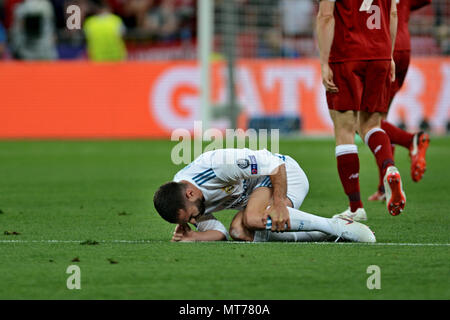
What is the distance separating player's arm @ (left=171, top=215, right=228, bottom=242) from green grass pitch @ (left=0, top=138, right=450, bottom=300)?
0.34 ft

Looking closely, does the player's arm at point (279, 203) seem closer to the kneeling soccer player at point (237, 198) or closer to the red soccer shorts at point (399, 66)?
the kneeling soccer player at point (237, 198)

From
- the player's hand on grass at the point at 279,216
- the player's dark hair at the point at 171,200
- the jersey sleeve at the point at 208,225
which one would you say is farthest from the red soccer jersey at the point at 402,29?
the player's dark hair at the point at 171,200

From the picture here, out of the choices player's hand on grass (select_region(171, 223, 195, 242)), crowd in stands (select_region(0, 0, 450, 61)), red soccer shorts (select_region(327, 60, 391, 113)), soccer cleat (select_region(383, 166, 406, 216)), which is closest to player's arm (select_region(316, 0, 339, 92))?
red soccer shorts (select_region(327, 60, 391, 113))

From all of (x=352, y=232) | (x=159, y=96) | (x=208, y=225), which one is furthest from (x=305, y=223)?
(x=159, y=96)

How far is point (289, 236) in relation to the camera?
589 centimetres

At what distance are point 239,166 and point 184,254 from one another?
674 millimetres

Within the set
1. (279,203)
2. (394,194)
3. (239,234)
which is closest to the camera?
(279,203)

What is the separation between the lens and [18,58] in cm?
1897

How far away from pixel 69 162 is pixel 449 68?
8.09 metres

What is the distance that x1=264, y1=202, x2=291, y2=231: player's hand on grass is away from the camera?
18.2 feet

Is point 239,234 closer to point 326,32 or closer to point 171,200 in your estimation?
point 171,200

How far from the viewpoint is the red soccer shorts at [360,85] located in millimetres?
6930

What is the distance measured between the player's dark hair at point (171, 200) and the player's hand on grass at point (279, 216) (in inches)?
20.4

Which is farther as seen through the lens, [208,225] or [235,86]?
[235,86]
